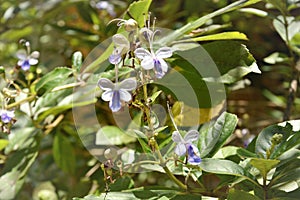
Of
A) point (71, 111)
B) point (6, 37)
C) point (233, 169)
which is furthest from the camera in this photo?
point (6, 37)

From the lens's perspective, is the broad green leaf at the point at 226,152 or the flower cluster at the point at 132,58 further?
the broad green leaf at the point at 226,152

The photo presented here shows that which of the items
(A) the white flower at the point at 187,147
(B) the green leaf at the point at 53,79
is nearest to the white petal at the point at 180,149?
(A) the white flower at the point at 187,147

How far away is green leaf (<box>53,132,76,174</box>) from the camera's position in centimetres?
92

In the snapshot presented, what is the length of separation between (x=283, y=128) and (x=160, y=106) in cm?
15

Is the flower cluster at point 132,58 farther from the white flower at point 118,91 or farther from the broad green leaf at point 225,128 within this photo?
the broad green leaf at point 225,128

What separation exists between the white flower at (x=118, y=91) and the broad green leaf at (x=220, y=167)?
10 centimetres

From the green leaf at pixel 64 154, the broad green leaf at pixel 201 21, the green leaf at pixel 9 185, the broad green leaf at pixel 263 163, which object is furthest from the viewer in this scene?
the green leaf at pixel 64 154

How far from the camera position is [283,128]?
0.53 meters

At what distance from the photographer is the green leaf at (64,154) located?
924 millimetres

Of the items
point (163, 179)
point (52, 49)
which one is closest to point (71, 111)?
point (163, 179)

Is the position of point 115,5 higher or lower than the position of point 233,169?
lower

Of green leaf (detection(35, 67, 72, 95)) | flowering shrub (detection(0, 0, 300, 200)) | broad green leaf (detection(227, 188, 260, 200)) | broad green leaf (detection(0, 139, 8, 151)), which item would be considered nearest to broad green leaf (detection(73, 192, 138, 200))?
flowering shrub (detection(0, 0, 300, 200))

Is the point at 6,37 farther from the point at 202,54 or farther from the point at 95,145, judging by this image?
the point at 202,54

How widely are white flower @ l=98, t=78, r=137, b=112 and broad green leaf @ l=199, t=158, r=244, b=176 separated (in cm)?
10
